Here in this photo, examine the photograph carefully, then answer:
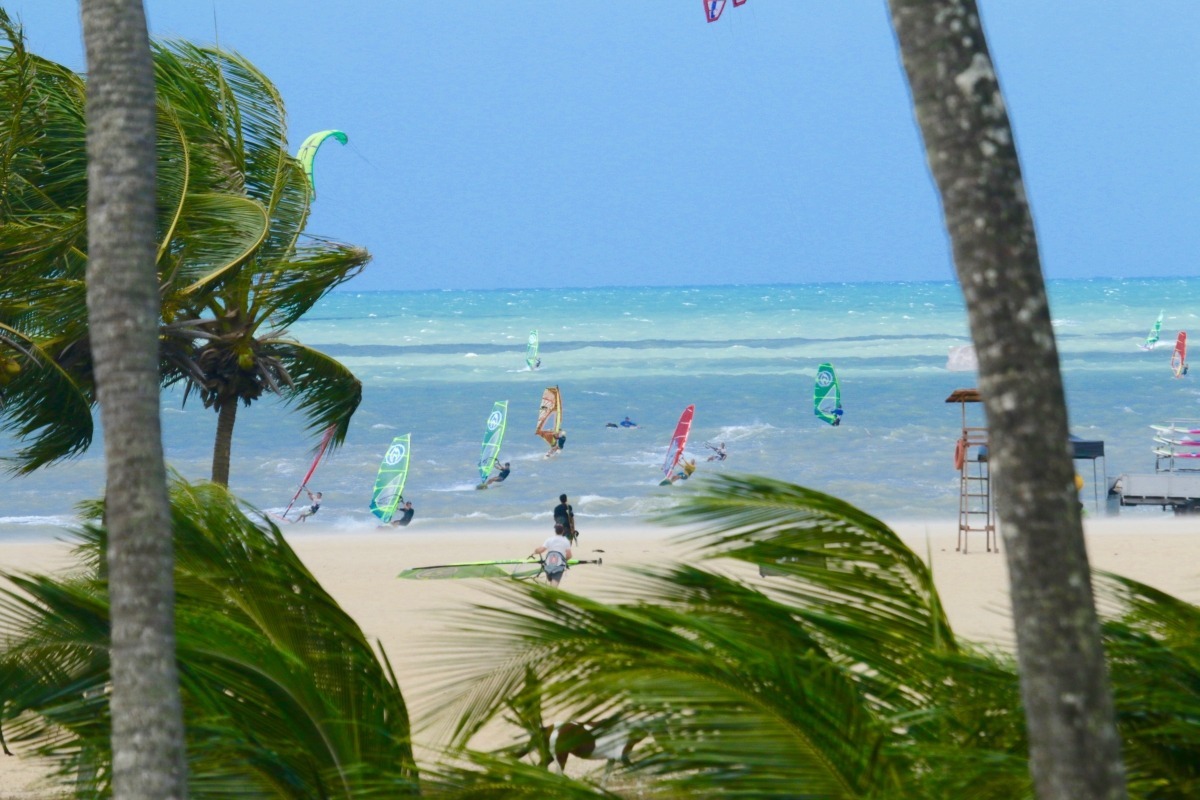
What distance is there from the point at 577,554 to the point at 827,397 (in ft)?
67.9

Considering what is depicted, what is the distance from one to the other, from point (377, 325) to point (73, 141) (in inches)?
3147

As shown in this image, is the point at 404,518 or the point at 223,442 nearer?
the point at 223,442

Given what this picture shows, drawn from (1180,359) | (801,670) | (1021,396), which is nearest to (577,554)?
(801,670)

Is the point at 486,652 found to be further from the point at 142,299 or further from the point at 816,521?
the point at 142,299

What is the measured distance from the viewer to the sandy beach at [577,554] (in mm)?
13797

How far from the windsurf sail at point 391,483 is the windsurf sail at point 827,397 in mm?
12938

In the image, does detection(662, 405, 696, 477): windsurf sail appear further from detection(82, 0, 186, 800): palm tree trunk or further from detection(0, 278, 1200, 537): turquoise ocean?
detection(82, 0, 186, 800): palm tree trunk

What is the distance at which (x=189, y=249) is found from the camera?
9.20 metres

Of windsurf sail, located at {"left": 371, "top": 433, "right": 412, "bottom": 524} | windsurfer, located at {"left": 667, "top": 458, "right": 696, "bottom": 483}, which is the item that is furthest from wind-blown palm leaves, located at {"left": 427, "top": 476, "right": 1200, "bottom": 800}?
windsurfer, located at {"left": 667, "top": 458, "right": 696, "bottom": 483}

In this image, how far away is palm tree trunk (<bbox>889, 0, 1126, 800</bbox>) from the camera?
7.23 feet

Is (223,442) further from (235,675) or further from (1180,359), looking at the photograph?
(1180,359)

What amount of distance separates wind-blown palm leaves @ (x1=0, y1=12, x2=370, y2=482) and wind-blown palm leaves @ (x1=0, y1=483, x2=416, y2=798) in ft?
10.1

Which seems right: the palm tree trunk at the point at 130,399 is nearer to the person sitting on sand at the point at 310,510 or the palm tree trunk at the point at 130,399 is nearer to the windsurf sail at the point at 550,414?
the person sitting on sand at the point at 310,510

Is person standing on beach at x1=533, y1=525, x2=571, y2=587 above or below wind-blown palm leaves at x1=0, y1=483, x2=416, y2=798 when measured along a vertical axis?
below
